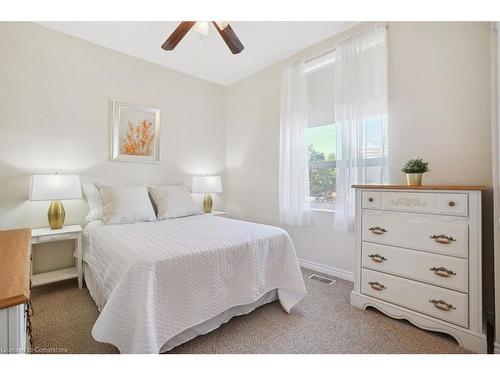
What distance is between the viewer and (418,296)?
167 centimetres

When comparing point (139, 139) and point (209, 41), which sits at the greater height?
point (209, 41)

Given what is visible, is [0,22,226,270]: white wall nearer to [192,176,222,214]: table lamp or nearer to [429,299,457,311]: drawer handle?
[192,176,222,214]: table lamp

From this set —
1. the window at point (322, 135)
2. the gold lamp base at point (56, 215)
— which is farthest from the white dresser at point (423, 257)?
the gold lamp base at point (56, 215)

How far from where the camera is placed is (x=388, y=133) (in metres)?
2.19

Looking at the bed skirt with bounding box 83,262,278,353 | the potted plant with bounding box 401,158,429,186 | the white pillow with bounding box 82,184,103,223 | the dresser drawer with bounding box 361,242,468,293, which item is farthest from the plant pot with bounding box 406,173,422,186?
the white pillow with bounding box 82,184,103,223

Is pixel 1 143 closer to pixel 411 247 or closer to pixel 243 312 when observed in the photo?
pixel 243 312

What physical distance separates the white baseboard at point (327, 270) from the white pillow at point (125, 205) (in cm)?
185

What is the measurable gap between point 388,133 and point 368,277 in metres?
1.29

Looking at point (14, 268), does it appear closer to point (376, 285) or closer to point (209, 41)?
point (376, 285)

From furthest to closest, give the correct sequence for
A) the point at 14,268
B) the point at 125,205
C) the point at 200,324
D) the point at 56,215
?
1. the point at 125,205
2. the point at 56,215
3. the point at 200,324
4. the point at 14,268

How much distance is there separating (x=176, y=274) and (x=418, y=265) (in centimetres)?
163

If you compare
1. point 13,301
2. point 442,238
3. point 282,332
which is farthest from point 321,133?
point 13,301

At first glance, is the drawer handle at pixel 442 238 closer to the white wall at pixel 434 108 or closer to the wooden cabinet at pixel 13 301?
the white wall at pixel 434 108
